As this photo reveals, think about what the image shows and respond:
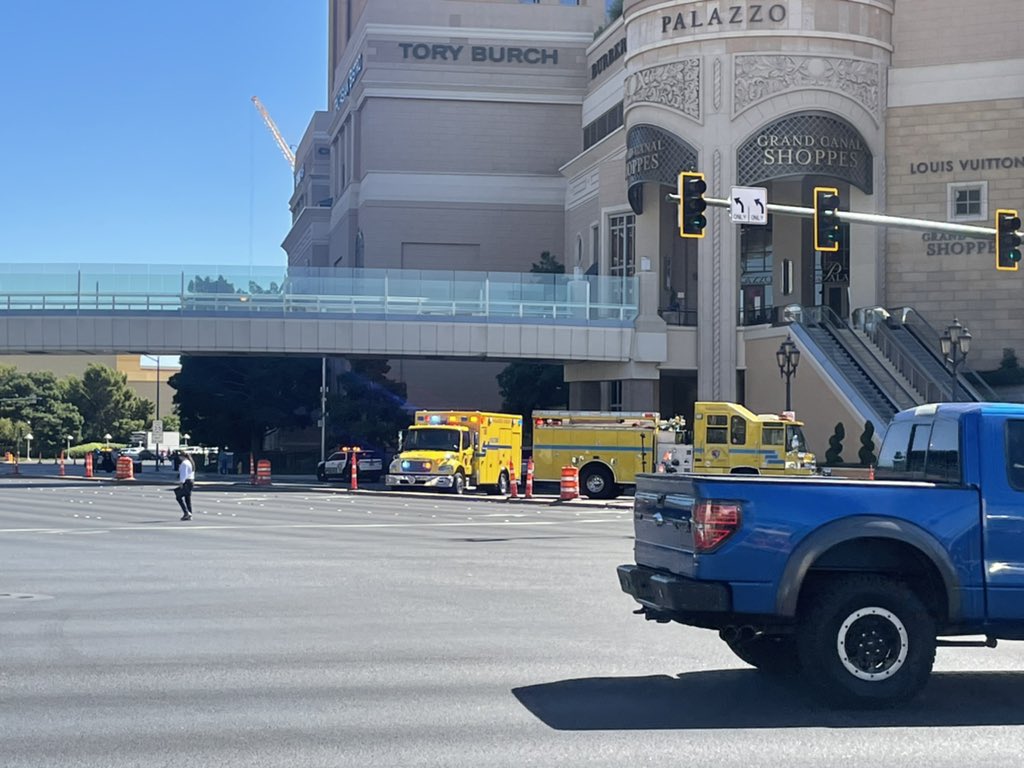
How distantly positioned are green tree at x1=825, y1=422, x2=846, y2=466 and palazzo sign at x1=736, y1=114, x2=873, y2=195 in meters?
11.3

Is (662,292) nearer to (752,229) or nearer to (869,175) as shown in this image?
(752,229)

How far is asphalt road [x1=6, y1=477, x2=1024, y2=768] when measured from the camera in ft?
27.3

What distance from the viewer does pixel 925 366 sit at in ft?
157

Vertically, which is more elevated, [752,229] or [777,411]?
[752,229]

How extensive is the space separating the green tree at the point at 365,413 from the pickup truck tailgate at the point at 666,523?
5585 centimetres

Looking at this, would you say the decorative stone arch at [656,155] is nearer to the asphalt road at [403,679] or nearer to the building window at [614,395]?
the building window at [614,395]

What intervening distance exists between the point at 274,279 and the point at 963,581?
140ft

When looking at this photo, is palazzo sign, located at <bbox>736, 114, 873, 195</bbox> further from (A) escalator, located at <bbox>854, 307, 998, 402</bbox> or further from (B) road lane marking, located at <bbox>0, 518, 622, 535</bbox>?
(B) road lane marking, located at <bbox>0, 518, 622, 535</bbox>

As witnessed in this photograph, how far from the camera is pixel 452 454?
146 feet

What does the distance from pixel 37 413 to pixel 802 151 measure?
83.4 meters

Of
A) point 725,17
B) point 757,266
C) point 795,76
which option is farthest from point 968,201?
point 757,266

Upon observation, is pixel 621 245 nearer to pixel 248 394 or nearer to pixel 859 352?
pixel 859 352

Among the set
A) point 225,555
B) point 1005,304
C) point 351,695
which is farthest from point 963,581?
point 1005,304

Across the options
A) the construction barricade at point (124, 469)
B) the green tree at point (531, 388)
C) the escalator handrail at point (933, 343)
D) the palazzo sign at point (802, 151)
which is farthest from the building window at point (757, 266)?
the construction barricade at point (124, 469)
